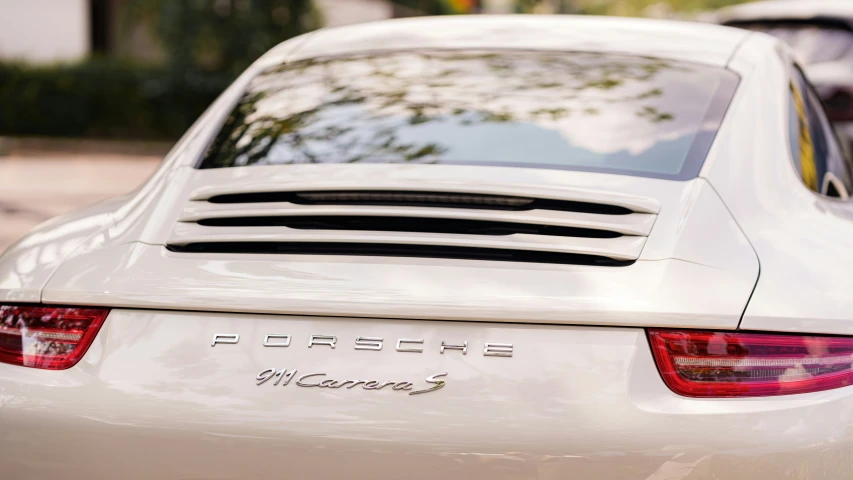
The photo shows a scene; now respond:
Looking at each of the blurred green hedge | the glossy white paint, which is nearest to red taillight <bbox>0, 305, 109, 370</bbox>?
the glossy white paint

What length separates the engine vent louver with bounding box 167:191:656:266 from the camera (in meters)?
2.08

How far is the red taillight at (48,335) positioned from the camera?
6.71ft

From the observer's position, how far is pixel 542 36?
3.20 metres

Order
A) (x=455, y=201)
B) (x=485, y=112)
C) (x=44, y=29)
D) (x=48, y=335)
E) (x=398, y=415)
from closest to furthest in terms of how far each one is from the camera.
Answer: (x=398, y=415), (x=48, y=335), (x=455, y=201), (x=485, y=112), (x=44, y=29)

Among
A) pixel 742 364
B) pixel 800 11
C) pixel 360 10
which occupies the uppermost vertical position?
pixel 742 364

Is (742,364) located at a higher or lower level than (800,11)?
higher

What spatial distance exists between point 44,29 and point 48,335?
20.0m

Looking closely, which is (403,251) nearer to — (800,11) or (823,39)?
(823,39)

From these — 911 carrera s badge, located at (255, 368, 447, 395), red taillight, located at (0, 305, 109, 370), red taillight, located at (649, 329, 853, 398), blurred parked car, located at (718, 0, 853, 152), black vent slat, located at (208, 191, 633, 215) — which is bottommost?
blurred parked car, located at (718, 0, 853, 152)

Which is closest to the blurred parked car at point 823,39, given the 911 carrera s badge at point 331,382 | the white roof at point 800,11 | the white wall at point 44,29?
the white roof at point 800,11

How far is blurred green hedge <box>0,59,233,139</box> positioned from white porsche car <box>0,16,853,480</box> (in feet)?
51.8

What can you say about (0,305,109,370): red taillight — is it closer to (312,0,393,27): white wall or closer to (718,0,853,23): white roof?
(718,0,853,23): white roof

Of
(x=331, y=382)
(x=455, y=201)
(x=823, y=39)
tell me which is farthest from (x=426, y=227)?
(x=823, y=39)

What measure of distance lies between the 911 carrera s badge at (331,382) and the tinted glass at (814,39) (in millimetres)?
7493
